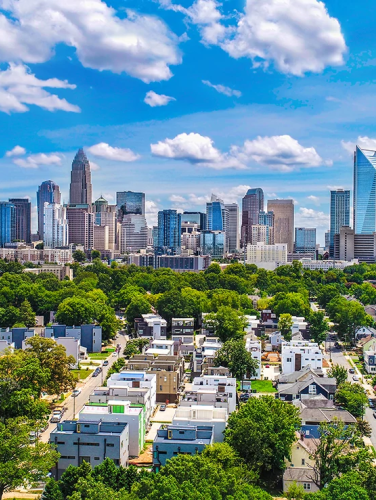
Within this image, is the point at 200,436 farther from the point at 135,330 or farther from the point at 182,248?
the point at 182,248

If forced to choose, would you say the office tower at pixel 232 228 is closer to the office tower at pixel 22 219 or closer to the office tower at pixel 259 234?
the office tower at pixel 259 234

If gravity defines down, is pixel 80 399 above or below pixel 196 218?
below

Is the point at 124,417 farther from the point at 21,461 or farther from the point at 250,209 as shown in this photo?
the point at 250,209

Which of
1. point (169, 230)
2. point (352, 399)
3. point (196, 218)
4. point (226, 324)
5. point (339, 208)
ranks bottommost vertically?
point (352, 399)

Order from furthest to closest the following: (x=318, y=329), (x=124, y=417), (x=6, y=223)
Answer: (x=6, y=223) → (x=318, y=329) → (x=124, y=417)

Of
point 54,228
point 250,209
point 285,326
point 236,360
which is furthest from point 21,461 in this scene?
point 250,209

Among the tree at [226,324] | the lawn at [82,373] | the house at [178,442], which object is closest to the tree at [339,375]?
the tree at [226,324]

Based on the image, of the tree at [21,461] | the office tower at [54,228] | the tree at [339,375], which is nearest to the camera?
the tree at [21,461]
